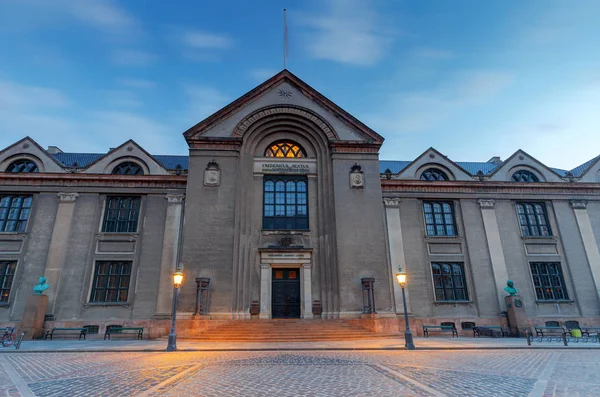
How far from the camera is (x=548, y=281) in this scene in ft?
75.8

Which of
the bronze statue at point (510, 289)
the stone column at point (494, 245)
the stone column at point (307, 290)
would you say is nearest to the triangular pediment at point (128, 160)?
the stone column at point (307, 290)

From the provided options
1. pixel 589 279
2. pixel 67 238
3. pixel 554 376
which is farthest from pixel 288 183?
pixel 589 279

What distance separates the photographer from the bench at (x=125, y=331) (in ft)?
64.2

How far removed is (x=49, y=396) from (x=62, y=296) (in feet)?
56.8

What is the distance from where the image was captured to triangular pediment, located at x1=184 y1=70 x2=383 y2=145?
23.7 metres

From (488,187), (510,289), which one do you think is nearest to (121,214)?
(510,289)

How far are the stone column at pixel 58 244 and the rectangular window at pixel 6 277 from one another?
7.66ft

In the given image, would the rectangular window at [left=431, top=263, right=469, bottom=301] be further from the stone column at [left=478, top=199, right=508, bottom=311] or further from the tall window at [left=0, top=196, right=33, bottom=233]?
the tall window at [left=0, top=196, right=33, bottom=233]

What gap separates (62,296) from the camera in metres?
20.5

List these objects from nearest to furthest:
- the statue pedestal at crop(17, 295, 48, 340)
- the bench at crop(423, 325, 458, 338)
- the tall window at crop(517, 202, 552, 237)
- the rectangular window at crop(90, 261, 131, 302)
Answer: the statue pedestal at crop(17, 295, 48, 340) < the bench at crop(423, 325, 458, 338) < the rectangular window at crop(90, 261, 131, 302) < the tall window at crop(517, 202, 552, 237)

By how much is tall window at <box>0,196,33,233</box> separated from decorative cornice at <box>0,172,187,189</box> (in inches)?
43.8

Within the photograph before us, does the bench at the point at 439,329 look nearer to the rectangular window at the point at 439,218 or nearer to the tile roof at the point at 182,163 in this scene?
the rectangular window at the point at 439,218

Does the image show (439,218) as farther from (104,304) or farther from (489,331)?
(104,304)

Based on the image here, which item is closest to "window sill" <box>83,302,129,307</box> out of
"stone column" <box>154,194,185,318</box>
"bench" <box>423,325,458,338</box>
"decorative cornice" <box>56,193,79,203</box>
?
"stone column" <box>154,194,185,318</box>
